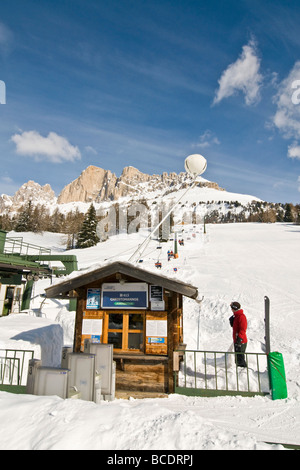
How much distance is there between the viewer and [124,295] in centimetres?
823

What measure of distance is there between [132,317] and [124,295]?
27.0 inches

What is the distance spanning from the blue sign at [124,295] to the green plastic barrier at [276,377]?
3489mm

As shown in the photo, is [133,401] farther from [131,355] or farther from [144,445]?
[144,445]

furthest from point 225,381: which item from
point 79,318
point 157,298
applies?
point 79,318

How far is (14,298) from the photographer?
75.5ft

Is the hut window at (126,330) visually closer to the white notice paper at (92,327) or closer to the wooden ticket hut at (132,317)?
the wooden ticket hut at (132,317)

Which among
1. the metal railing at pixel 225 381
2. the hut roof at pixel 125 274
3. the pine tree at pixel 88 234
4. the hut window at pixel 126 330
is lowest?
the metal railing at pixel 225 381

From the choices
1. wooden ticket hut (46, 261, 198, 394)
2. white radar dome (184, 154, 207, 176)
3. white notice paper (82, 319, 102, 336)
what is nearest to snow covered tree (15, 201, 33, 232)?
wooden ticket hut (46, 261, 198, 394)

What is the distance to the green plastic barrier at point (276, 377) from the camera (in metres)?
6.67

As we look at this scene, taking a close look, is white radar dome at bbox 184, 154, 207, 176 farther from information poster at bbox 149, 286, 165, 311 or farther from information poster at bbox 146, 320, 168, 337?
information poster at bbox 146, 320, 168, 337

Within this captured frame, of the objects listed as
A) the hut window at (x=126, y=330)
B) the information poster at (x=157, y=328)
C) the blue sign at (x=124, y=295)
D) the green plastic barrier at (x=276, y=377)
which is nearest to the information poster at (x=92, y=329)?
the hut window at (x=126, y=330)

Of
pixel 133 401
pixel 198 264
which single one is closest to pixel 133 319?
pixel 133 401

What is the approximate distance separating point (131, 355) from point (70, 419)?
376 cm
